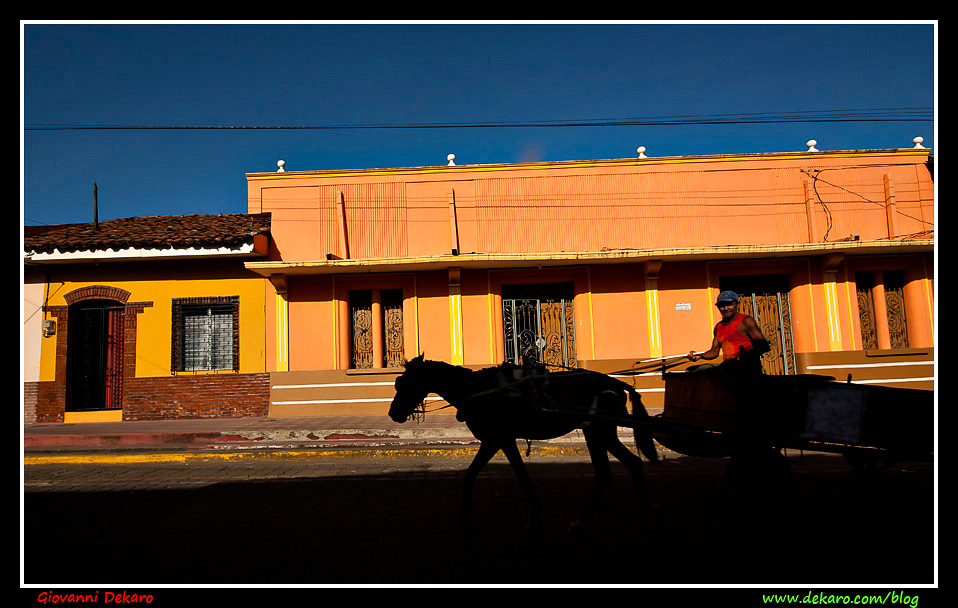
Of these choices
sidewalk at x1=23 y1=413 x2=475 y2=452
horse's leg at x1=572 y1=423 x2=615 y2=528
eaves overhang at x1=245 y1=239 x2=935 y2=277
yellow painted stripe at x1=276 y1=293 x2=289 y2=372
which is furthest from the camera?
yellow painted stripe at x1=276 y1=293 x2=289 y2=372

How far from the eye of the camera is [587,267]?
12688 mm

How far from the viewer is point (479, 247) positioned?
1307cm

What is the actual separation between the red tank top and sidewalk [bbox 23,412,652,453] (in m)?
4.56

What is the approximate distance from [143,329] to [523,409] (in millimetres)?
11961

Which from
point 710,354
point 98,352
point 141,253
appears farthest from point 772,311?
point 98,352

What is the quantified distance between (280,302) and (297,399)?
2.37 metres

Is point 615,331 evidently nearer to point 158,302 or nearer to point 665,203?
point 665,203

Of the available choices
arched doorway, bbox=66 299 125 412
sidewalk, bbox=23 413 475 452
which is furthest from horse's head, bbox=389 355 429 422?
arched doorway, bbox=66 299 125 412

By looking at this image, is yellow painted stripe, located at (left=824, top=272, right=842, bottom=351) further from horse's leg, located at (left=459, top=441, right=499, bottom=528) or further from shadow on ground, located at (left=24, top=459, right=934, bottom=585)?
horse's leg, located at (left=459, top=441, right=499, bottom=528)

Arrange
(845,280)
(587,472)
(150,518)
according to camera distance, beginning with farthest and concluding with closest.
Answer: (845,280) < (587,472) < (150,518)

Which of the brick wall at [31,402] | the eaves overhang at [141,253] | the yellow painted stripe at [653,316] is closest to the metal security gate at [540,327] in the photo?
the yellow painted stripe at [653,316]

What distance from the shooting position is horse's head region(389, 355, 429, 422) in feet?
14.8

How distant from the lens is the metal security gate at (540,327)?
12.8 metres
